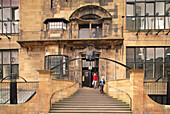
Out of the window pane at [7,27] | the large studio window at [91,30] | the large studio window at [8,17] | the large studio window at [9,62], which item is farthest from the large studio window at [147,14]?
the window pane at [7,27]

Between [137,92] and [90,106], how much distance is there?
130 inches

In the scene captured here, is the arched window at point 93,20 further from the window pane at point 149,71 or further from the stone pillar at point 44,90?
the stone pillar at point 44,90

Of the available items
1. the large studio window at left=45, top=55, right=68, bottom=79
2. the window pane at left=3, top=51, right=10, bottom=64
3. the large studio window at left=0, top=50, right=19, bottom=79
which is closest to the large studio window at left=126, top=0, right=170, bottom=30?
the large studio window at left=45, top=55, right=68, bottom=79

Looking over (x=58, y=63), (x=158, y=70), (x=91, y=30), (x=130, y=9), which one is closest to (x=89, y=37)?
(x=91, y=30)

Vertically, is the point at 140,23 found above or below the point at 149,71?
above

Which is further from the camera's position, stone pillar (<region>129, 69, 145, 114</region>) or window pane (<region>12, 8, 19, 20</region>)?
window pane (<region>12, 8, 19, 20</region>)

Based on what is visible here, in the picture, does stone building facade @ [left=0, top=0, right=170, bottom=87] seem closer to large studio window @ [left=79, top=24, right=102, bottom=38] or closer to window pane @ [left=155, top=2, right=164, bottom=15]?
large studio window @ [left=79, top=24, right=102, bottom=38]

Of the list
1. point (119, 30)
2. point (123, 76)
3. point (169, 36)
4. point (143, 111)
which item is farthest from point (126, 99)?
point (169, 36)

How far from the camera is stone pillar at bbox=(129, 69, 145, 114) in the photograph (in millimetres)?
8195

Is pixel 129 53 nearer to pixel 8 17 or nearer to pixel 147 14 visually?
pixel 147 14

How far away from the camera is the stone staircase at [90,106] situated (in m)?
8.48

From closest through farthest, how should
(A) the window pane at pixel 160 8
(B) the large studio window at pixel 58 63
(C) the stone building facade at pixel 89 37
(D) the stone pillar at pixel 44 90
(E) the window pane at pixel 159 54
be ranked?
(D) the stone pillar at pixel 44 90 < (B) the large studio window at pixel 58 63 < (C) the stone building facade at pixel 89 37 < (E) the window pane at pixel 159 54 < (A) the window pane at pixel 160 8

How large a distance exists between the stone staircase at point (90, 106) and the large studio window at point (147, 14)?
825 centimetres

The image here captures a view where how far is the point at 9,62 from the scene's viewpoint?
14.5 meters
